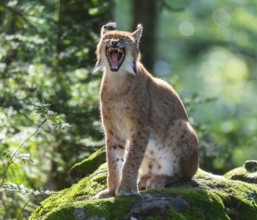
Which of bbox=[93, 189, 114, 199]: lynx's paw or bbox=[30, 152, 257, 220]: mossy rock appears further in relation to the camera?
bbox=[93, 189, 114, 199]: lynx's paw

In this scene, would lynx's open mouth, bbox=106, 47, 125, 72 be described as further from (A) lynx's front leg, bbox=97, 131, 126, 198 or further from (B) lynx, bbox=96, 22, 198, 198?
(A) lynx's front leg, bbox=97, 131, 126, 198

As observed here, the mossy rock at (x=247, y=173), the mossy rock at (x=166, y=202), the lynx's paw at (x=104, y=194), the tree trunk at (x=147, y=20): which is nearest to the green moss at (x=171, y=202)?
the mossy rock at (x=166, y=202)

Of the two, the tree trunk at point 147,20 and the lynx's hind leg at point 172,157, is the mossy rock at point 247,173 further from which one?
the tree trunk at point 147,20

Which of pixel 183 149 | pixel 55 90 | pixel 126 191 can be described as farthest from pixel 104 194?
pixel 55 90

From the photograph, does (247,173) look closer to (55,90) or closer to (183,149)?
(183,149)

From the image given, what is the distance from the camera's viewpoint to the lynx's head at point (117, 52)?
24.8ft

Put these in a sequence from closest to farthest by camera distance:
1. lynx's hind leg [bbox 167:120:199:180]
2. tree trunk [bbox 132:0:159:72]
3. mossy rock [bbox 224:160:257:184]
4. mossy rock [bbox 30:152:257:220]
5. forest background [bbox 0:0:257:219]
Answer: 1. mossy rock [bbox 30:152:257:220]
2. lynx's hind leg [bbox 167:120:199:180]
3. mossy rock [bbox 224:160:257:184]
4. forest background [bbox 0:0:257:219]
5. tree trunk [bbox 132:0:159:72]

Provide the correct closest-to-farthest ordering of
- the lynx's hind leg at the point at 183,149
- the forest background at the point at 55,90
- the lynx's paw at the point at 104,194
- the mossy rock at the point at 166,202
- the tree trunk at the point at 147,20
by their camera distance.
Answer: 1. the mossy rock at the point at 166,202
2. the lynx's paw at the point at 104,194
3. the lynx's hind leg at the point at 183,149
4. the forest background at the point at 55,90
5. the tree trunk at the point at 147,20

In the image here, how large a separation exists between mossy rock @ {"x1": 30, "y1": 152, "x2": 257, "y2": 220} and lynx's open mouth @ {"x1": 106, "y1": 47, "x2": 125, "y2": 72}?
1307mm

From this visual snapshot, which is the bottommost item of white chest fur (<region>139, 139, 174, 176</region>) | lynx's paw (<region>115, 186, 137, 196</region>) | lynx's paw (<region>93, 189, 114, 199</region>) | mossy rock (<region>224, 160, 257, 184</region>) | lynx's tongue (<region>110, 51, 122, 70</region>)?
mossy rock (<region>224, 160, 257, 184</region>)

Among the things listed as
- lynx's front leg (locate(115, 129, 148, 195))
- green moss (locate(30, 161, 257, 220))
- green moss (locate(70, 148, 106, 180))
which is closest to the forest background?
green moss (locate(70, 148, 106, 180))

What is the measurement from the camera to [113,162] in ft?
25.4

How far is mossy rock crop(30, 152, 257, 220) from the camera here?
6.75 metres

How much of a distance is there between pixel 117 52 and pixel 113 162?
1.11 meters
